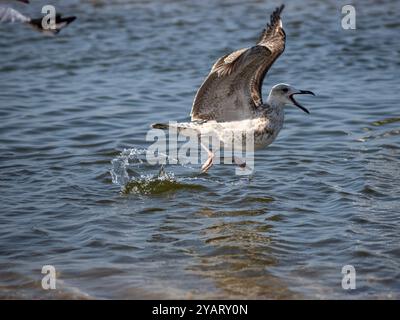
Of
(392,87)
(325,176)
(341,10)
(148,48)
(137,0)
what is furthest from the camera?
(137,0)

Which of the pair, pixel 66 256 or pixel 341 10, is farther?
pixel 341 10

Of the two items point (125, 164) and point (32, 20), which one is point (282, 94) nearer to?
point (125, 164)

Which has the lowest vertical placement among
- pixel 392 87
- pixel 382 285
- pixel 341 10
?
pixel 382 285

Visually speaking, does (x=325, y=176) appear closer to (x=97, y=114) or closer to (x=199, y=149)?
(x=199, y=149)

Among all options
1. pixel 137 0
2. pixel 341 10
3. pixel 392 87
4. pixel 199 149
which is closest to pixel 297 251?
pixel 199 149

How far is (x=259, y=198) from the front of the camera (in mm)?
7043

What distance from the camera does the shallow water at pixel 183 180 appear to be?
217 inches

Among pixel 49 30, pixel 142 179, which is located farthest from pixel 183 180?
pixel 49 30

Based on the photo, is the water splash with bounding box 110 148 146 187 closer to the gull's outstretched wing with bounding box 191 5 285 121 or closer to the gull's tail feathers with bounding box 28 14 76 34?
the gull's outstretched wing with bounding box 191 5 285 121

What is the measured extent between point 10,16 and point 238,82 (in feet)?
7.13

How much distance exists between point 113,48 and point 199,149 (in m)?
5.14

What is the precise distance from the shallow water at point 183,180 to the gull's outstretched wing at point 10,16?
68.7 inches

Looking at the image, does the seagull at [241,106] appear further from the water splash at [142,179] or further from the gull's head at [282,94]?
the water splash at [142,179]

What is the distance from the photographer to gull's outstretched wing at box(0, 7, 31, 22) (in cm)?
555
